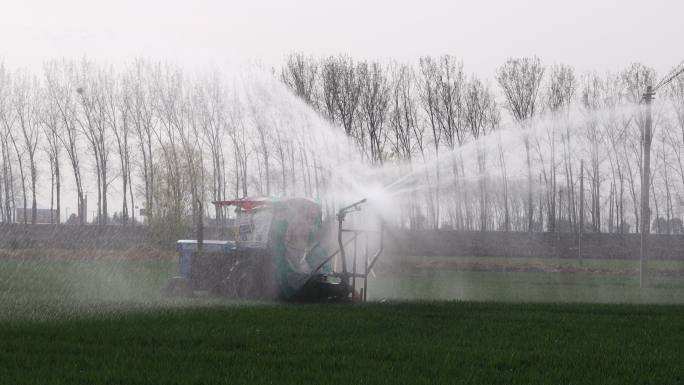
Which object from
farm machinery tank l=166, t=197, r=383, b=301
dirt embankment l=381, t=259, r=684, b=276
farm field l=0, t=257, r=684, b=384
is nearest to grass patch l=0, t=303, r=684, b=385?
farm field l=0, t=257, r=684, b=384

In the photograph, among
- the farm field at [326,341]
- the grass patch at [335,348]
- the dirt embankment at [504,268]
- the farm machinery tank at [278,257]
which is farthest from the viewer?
the dirt embankment at [504,268]

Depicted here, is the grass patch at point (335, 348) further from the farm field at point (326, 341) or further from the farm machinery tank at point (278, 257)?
the farm machinery tank at point (278, 257)

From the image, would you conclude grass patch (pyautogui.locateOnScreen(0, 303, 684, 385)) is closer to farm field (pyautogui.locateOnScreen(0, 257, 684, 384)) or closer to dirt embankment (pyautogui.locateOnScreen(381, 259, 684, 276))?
farm field (pyautogui.locateOnScreen(0, 257, 684, 384))

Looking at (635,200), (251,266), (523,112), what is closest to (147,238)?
(523,112)

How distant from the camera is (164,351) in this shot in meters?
10.6

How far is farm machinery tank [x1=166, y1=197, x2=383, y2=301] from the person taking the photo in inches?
747

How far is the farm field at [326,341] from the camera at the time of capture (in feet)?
30.3

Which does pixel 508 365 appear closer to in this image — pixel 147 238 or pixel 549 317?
pixel 549 317

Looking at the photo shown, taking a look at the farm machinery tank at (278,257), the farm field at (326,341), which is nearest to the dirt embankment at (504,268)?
the farm machinery tank at (278,257)

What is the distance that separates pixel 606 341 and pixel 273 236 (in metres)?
8.26

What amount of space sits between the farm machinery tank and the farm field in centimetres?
92

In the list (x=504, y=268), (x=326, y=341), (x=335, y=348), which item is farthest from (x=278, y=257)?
(x=504, y=268)

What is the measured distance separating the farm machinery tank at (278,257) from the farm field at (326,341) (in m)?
0.92

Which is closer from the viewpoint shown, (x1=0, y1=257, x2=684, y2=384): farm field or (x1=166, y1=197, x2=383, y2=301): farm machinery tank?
(x1=0, y1=257, x2=684, y2=384): farm field
